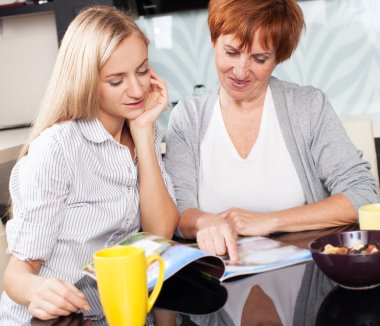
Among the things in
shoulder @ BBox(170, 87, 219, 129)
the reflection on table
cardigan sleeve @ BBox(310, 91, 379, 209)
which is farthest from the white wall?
the reflection on table

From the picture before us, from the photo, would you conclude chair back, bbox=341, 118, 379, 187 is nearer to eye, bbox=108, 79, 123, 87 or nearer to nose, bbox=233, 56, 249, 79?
nose, bbox=233, 56, 249, 79

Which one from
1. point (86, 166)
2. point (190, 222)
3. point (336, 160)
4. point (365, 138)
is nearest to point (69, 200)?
point (86, 166)

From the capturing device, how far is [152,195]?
155 centimetres

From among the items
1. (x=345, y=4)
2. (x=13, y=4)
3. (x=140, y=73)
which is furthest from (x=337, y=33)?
(x=140, y=73)

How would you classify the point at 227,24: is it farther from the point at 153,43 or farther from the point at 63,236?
the point at 153,43

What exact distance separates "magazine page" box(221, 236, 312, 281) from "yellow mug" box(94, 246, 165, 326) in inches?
10.6

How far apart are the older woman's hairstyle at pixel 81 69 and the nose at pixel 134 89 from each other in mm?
67

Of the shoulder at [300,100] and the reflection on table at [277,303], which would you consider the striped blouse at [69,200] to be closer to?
the reflection on table at [277,303]

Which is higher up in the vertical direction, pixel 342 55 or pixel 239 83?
pixel 239 83

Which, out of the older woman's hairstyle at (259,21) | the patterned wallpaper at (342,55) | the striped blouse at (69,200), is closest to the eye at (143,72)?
the striped blouse at (69,200)

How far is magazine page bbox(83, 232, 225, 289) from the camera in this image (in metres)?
1.13

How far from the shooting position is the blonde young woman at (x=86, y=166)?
4.21ft

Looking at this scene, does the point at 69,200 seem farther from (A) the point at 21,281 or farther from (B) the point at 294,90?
(B) the point at 294,90

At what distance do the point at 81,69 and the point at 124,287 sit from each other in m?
0.64
